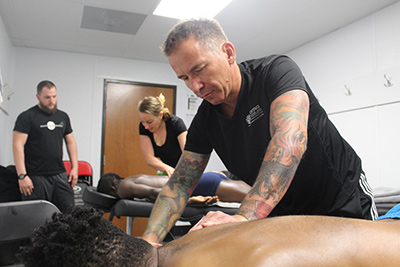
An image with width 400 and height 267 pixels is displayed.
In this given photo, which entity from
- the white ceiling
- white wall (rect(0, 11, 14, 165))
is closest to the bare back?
the white ceiling

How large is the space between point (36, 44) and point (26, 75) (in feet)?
1.35

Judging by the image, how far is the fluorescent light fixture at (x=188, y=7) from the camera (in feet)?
10.4

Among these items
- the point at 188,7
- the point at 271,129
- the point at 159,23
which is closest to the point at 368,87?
the point at 188,7

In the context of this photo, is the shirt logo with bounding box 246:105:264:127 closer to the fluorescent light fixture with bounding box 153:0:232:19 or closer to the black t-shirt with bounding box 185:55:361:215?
the black t-shirt with bounding box 185:55:361:215

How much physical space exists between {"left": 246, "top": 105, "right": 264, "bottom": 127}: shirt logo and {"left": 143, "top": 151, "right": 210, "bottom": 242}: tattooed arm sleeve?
0.26 meters

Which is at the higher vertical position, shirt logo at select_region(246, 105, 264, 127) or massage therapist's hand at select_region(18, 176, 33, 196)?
shirt logo at select_region(246, 105, 264, 127)

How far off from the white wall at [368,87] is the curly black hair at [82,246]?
113 inches

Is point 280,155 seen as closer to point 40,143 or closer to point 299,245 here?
point 299,245

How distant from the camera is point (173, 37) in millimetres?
1078

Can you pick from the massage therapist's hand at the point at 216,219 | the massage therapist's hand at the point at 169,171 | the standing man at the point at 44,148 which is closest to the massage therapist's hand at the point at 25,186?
the standing man at the point at 44,148

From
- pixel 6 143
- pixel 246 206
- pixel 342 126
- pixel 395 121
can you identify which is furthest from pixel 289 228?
pixel 6 143

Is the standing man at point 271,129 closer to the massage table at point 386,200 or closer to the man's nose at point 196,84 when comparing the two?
the man's nose at point 196,84

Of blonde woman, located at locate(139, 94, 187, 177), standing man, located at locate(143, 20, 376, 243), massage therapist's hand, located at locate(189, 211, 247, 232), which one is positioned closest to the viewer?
massage therapist's hand, located at locate(189, 211, 247, 232)

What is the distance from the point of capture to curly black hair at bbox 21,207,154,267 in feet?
2.15
